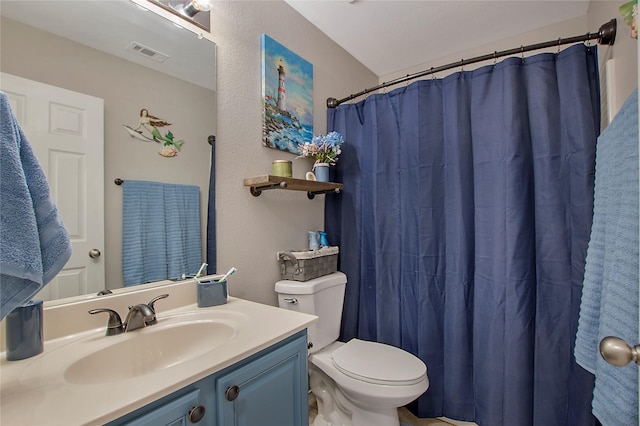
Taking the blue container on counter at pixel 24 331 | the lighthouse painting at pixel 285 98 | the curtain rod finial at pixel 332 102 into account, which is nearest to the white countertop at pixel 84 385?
the blue container on counter at pixel 24 331

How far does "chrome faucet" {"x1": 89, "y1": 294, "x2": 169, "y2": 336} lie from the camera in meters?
0.88

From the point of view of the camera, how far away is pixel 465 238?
4.73ft

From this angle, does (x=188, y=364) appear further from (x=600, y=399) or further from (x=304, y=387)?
(x=600, y=399)

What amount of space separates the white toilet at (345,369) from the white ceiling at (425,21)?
5.16 feet

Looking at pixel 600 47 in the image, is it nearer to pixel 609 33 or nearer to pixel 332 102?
pixel 609 33

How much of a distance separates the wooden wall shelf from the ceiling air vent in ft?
1.92

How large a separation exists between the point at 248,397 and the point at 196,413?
158 mm

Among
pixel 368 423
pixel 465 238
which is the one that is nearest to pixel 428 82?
pixel 465 238

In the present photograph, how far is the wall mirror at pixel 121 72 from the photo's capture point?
0.83m

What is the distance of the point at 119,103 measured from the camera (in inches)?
38.4

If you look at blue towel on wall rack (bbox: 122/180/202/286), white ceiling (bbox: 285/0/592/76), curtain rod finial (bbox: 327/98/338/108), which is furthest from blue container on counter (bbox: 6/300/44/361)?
white ceiling (bbox: 285/0/592/76)

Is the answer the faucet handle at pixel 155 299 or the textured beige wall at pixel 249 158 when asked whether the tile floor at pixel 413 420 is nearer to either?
the textured beige wall at pixel 249 158

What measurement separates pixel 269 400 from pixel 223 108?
1179 mm

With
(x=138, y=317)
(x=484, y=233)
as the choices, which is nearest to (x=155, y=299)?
(x=138, y=317)
